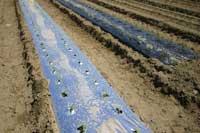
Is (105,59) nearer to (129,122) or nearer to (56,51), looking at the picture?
(56,51)

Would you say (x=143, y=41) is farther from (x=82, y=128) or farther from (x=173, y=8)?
A: (x=173, y=8)

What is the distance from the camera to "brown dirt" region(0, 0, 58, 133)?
14.7 ft

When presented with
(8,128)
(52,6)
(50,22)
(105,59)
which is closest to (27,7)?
(52,6)

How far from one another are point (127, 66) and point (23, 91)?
8.55 ft

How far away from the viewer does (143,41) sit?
24.2 feet

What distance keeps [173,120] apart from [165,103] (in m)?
0.51

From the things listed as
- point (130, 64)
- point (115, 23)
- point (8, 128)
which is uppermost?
point (115, 23)

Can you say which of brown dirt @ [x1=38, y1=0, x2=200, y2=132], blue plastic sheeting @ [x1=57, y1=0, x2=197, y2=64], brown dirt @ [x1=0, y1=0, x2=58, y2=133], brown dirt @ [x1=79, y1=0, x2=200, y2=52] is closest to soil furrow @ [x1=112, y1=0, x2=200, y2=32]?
brown dirt @ [x1=79, y1=0, x2=200, y2=52]

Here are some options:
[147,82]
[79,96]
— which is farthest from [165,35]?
[79,96]

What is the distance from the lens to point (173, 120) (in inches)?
173

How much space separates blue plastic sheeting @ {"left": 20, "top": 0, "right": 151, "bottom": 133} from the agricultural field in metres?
0.08

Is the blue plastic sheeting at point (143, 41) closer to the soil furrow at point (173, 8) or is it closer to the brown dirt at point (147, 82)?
the brown dirt at point (147, 82)

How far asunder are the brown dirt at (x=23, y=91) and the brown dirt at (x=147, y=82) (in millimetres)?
1525

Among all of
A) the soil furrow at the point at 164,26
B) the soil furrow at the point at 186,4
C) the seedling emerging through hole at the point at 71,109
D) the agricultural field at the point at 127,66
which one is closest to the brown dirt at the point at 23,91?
the agricultural field at the point at 127,66
